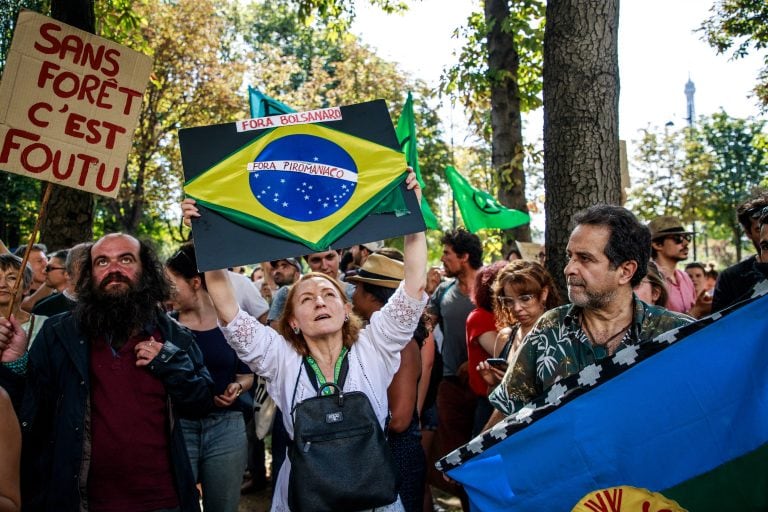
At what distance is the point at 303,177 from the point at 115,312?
1125 mm

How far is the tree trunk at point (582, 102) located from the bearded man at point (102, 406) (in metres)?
2.44

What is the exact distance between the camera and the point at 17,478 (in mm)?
2408

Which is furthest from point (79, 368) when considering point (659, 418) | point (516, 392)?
point (659, 418)

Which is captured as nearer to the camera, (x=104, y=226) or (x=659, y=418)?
(x=659, y=418)

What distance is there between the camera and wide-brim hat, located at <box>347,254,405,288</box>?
4.30 m

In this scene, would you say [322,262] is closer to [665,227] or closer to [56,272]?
[56,272]

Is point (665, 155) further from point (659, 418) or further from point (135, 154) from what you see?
point (659, 418)

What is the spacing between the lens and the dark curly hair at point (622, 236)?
2955mm

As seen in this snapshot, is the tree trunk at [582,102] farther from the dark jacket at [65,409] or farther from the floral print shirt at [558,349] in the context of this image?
the dark jacket at [65,409]

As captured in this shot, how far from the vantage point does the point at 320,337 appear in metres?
3.39

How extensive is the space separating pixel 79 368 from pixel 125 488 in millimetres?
592

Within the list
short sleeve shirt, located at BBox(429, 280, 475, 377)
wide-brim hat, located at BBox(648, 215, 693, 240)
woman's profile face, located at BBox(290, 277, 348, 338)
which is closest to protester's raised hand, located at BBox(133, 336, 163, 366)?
woman's profile face, located at BBox(290, 277, 348, 338)

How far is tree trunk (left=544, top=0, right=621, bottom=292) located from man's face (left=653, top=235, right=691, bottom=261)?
2.04m

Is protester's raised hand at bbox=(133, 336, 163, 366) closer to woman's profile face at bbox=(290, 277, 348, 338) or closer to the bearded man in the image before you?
the bearded man
